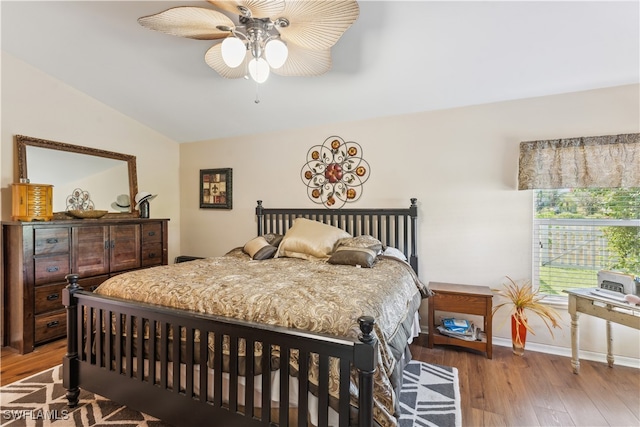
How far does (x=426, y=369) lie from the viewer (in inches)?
95.7

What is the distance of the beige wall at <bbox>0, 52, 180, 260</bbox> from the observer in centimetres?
289

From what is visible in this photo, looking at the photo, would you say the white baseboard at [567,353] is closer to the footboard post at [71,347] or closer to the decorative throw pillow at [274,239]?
the decorative throw pillow at [274,239]

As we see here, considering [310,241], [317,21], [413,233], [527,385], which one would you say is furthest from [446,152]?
[527,385]

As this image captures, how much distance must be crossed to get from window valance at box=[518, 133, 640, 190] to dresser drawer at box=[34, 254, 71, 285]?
439 cm

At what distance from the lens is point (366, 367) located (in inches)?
46.0

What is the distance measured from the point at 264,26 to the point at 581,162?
9.05ft

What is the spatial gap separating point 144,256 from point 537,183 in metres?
4.30

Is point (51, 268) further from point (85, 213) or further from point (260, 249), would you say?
point (260, 249)

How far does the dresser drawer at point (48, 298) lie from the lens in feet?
9.16

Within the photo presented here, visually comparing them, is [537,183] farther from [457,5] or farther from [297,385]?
[297,385]

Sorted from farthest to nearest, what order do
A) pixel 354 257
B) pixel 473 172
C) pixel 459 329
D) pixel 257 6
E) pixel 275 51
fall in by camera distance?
1. pixel 473 172
2. pixel 459 329
3. pixel 354 257
4. pixel 275 51
5. pixel 257 6

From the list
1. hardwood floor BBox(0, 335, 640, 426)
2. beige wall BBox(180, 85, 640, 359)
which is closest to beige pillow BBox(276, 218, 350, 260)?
beige wall BBox(180, 85, 640, 359)

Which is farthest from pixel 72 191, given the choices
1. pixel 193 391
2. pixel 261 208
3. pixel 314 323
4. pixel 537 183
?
pixel 537 183

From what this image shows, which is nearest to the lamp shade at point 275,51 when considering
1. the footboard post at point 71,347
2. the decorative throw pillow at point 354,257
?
the decorative throw pillow at point 354,257
